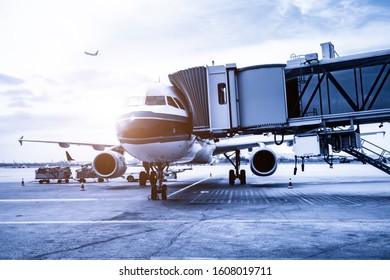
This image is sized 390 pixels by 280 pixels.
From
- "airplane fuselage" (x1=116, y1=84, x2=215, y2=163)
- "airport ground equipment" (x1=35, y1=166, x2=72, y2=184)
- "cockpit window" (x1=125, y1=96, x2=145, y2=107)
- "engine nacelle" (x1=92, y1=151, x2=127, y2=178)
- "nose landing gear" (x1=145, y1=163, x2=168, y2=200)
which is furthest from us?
"airport ground equipment" (x1=35, y1=166, x2=72, y2=184)

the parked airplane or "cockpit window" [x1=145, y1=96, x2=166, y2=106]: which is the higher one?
"cockpit window" [x1=145, y1=96, x2=166, y2=106]

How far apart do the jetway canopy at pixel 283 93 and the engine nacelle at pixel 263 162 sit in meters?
3.86

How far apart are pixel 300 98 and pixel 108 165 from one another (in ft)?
34.4

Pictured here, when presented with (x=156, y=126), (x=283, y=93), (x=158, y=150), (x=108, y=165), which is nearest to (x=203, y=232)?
(x=156, y=126)

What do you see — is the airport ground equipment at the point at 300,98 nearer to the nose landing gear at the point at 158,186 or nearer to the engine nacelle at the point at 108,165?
the nose landing gear at the point at 158,186

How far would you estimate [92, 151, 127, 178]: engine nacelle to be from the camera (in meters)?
16.9

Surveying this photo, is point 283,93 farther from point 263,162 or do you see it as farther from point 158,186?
point 158,186

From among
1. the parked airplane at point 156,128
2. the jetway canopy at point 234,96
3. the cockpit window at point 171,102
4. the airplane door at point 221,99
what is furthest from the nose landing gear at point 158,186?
the airplane door at point 221,99

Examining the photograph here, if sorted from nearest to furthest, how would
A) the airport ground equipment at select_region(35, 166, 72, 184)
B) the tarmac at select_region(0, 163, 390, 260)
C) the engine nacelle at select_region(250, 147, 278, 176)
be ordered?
the tarmac at select_region(0, 163, 390, 260)
the engine nacelle at select_region(250, 147, 278, 176)
the airport ground equipment at select_region(35, 166, 72, 184)

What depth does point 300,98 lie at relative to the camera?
12266 mm

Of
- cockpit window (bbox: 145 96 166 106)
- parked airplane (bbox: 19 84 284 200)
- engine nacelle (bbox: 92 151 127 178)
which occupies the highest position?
cockpit window (bbox: 145 96 166 106)

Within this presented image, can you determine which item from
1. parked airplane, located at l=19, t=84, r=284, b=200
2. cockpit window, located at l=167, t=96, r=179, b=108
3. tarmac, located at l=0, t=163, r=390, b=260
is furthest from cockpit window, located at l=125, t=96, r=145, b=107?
tarmac, located at l=0, t=163, r=390, b=260

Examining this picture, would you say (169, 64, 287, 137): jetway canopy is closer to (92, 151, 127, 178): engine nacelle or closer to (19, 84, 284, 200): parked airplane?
(19, 84, 284, 200): parked airplane
